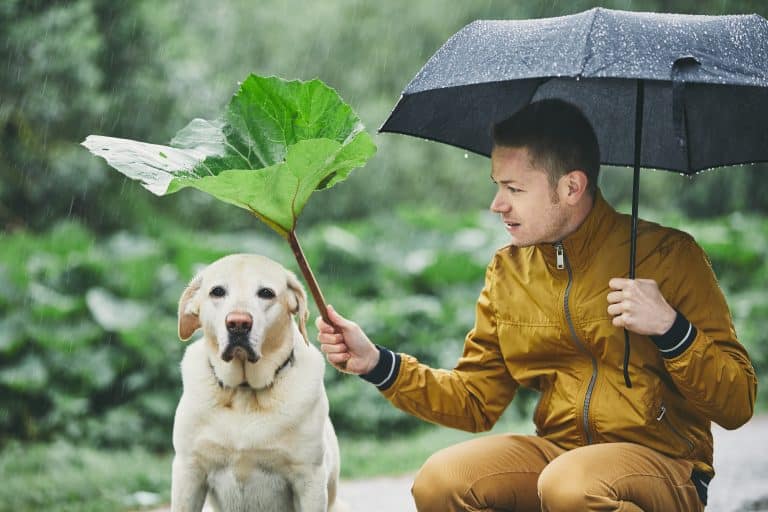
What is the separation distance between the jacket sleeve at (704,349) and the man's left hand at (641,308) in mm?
43

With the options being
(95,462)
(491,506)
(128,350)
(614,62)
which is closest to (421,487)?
(491,506)

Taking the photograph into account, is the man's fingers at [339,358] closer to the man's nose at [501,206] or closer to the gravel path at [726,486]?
the man's nose at [501,206]

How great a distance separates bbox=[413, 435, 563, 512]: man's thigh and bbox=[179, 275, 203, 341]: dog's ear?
974 mm

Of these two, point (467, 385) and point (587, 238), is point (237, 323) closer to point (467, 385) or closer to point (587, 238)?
point (467, 385)

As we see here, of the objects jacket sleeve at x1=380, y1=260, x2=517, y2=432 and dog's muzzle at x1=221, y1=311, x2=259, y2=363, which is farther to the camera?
jacket sleeve at x1=380, y1=260, x2=517, y2=432

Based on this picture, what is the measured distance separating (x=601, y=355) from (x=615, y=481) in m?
0.44

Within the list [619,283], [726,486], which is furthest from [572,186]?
[726,486]

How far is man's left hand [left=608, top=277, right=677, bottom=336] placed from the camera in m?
2.96

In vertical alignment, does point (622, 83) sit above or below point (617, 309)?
above

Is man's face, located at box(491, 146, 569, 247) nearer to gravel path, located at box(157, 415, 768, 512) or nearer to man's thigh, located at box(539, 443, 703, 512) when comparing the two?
man's thigh, located at box(539, 443, 703, 512)

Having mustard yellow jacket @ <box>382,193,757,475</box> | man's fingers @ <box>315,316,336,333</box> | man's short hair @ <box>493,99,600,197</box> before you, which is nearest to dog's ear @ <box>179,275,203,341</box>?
man's fingers @ <box>315,316,336,333</box>

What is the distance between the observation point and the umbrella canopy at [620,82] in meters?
2.81

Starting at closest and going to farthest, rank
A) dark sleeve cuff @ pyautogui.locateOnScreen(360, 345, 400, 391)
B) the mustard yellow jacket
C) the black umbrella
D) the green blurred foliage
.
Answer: the black umbrella < the mustard yellow jacket < dark sleeve cuff @ pyautogui.locateOnScreen(360, 345, 400, 391) < the green blurred foliage

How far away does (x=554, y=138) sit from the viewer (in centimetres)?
332
